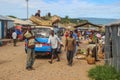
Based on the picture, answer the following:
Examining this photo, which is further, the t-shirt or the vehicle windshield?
the vehicle windshield

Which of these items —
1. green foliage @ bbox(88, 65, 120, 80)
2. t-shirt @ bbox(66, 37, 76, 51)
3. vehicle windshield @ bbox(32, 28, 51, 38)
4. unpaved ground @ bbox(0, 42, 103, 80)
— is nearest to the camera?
green foliage @ bbox(88, 65, 120, 80)

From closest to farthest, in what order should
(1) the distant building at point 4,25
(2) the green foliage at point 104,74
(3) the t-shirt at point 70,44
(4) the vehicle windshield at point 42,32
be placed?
(2) the green foliage at point 104,74 → (3) the t-shirt at point 70,44 → (4) the vehicle windshield at point 42,32 → (1) the distant building at point 4,25

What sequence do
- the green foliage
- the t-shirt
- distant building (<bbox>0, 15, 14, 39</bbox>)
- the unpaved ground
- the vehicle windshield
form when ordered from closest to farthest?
the green foliage, the unpaved ground, the t-shirt, the vehicle windshield, distant building (<bbox>0, 15, 14, 39</bbox>)

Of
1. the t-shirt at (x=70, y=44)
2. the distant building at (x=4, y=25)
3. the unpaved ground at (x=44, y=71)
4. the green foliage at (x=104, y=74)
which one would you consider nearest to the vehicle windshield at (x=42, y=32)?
the unpaved ground at (x=44, y=71)

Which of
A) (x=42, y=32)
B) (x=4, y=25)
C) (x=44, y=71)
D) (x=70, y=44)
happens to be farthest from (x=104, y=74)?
(x=4, y=25)

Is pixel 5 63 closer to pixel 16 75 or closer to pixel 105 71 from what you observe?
pixel 16 75

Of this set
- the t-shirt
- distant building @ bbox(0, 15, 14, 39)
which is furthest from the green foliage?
distant building @ bbox(0, 15, 14, 39)

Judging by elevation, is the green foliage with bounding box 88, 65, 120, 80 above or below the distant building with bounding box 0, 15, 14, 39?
below

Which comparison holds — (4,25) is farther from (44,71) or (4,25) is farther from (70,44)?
(44,71)

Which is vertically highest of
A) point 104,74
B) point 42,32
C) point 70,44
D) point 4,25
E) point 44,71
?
point 4,25

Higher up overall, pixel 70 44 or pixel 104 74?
pixel 70 44

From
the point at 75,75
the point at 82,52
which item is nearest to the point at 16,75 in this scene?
the point at 75,75

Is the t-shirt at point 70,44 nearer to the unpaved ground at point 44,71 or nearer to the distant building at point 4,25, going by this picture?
the unpaved ground at point 44,71

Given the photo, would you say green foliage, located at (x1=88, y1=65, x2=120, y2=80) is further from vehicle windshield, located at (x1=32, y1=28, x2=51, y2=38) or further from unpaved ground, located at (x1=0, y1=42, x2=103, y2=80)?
vehicle windshield, located at (x1=32, y1=28, x2=51, y2=38)
